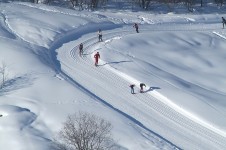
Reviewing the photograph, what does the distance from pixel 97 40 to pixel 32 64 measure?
9502mm

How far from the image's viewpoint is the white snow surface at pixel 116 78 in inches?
1156

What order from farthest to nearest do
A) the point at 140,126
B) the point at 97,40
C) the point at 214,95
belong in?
1. the point at 97,40
2. the point at 214,95
3. the point at 140,126

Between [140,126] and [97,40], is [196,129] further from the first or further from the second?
[97,40]

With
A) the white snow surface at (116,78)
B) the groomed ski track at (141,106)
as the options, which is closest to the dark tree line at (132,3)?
the white snow surface at (116,78)

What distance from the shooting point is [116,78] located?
36469 mm

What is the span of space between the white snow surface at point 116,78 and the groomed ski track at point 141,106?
2.5 inches

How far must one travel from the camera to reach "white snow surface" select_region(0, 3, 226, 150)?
2935cm

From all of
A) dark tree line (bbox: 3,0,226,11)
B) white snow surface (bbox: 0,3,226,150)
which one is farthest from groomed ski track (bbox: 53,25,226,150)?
dark tree line (bbox: 3,0,226,11)

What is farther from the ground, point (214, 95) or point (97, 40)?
point (97, 40)

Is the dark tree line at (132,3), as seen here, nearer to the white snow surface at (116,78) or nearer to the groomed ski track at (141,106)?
the white snow surface at (116,78)

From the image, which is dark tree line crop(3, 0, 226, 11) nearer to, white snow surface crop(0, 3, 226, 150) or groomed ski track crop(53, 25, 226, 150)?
white snow surface crop(0, 3, 226, 150)

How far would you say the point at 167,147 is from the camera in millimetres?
28141

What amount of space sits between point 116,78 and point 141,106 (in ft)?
14.6

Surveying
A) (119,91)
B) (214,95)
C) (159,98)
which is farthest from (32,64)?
(214,95)
